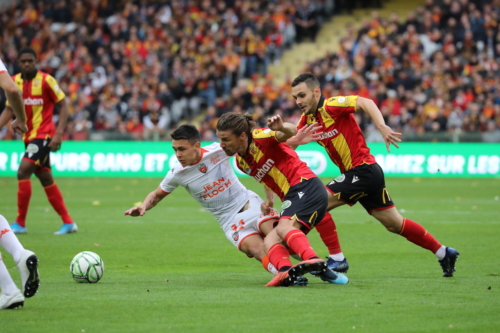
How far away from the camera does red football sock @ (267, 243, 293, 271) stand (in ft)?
21.3

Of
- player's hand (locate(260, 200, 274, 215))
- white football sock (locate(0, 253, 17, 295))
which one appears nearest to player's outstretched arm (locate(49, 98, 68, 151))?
player's hand (locate(260, 200, 274, 215))

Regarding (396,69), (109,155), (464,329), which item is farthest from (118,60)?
(464,329)

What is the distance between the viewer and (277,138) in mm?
6684

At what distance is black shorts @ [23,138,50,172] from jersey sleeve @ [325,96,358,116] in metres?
5.14

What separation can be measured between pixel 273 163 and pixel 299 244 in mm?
902

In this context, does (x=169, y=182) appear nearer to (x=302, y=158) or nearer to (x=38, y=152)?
(x=38, y=152)

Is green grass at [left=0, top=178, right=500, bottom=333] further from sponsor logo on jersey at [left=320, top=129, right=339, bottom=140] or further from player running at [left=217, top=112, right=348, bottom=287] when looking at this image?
sponsor logo on jersey at [left=320, top=129, right=339, bottom=140]

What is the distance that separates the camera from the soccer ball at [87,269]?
6863 millimetres

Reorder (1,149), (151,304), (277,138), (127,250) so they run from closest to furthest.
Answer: (151,304) < (277,138) < (127,250) < (1,149)

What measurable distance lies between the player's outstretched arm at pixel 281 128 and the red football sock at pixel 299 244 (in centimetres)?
83

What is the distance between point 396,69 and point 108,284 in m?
20.7

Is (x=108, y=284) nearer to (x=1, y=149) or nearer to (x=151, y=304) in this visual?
(x=151, y=304)

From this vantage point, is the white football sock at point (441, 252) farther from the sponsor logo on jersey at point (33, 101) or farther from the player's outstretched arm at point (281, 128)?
the sponsor logo on jersey at point (33, 101)

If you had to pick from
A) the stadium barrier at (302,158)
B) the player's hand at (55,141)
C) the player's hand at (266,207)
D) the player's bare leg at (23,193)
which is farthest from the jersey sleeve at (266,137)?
the stadium barrier at (302,158)
